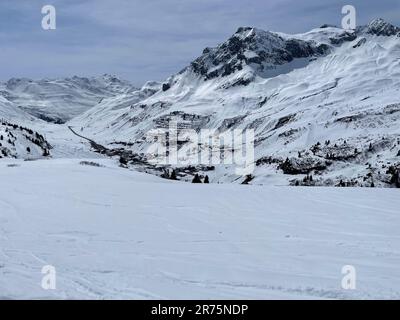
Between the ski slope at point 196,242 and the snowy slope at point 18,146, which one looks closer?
the ski slope at point 196,242

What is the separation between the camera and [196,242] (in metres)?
19.2

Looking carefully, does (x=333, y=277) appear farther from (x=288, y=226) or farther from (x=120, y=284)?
(x=288, y=226)

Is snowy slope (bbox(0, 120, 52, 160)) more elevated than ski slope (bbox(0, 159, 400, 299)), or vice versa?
snowy slope (bbox(0, 120, 52, 160))

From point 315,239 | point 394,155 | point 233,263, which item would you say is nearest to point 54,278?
point 233,263

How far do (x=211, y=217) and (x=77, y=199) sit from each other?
8.33 meters

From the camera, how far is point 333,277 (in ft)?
47.8

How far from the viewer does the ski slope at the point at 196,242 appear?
13.6 meters

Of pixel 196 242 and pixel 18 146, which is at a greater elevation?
pixel 18 146

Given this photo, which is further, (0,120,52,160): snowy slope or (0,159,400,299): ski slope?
(0,120,52,160): snowy slope

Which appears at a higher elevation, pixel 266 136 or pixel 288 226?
pixel 266 136

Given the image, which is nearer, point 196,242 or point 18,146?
point 196,242

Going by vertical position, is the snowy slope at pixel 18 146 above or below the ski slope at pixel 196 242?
above

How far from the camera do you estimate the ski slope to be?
13.6 metres
